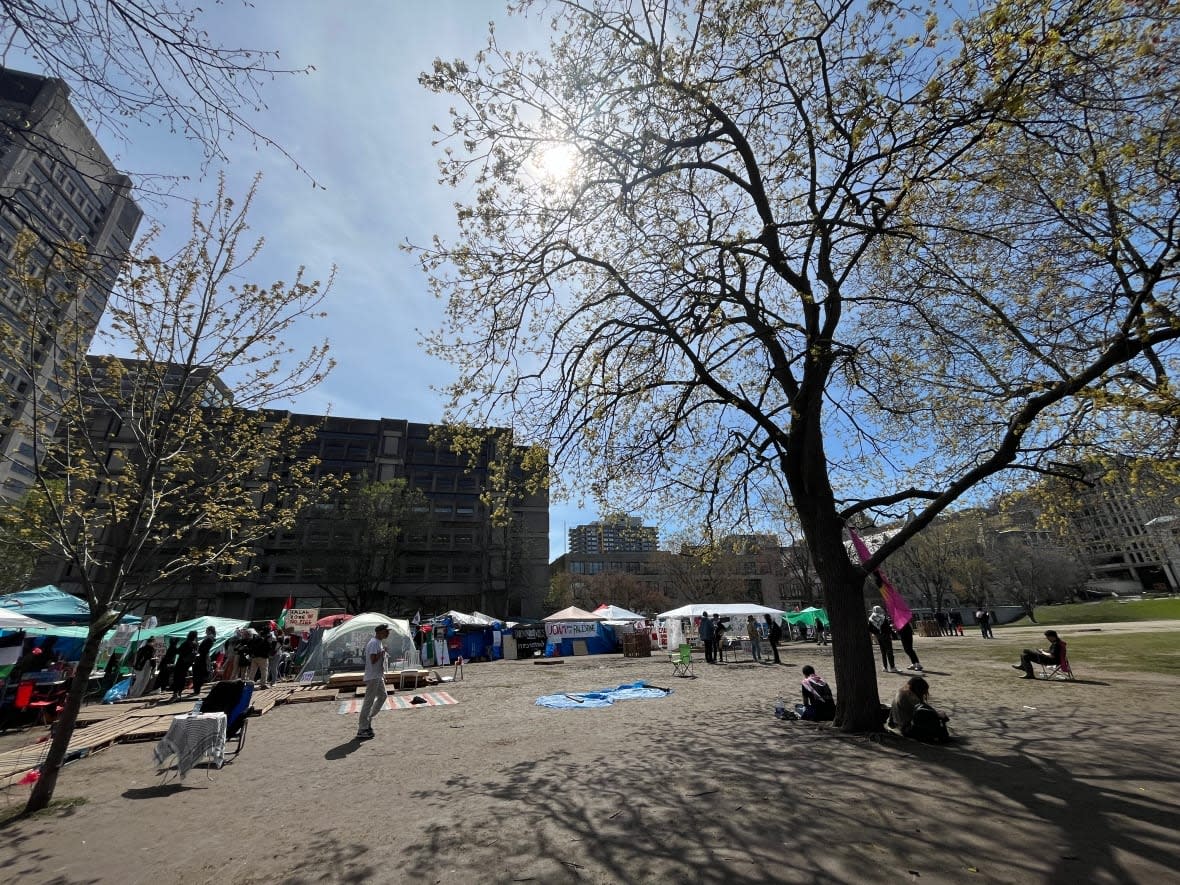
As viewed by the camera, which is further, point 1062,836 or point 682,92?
point 682,92

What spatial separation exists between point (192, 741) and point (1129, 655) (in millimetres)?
26412

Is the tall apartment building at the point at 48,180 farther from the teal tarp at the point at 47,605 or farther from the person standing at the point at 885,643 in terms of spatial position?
the person standing at the point at 885,643

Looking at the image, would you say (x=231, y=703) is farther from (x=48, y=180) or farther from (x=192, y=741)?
(x=48, y=180)

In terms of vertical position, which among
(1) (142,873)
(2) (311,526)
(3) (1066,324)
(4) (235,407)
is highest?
(2) (311,526)

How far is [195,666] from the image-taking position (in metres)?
15.5

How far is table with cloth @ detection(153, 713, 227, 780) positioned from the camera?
6707 mm

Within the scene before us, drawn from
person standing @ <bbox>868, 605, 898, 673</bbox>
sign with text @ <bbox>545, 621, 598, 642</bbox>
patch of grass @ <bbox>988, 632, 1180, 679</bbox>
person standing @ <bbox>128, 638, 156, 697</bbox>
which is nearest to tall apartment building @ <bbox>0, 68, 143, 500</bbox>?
person standing @ <bbox>128, 638, 156, 697</bbox>

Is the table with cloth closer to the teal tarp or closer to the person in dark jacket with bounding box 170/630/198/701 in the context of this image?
the teal tarp

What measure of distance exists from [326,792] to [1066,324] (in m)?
13.8

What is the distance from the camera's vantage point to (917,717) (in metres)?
7.30

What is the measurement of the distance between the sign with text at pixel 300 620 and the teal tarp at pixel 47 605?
1167 centimetres

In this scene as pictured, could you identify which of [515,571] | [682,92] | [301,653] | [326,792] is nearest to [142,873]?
[326,792]

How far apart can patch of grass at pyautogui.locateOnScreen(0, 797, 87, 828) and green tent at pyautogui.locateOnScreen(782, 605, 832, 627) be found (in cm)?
3813

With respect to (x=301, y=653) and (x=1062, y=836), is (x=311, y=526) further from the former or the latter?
(x=1062, y=836)
